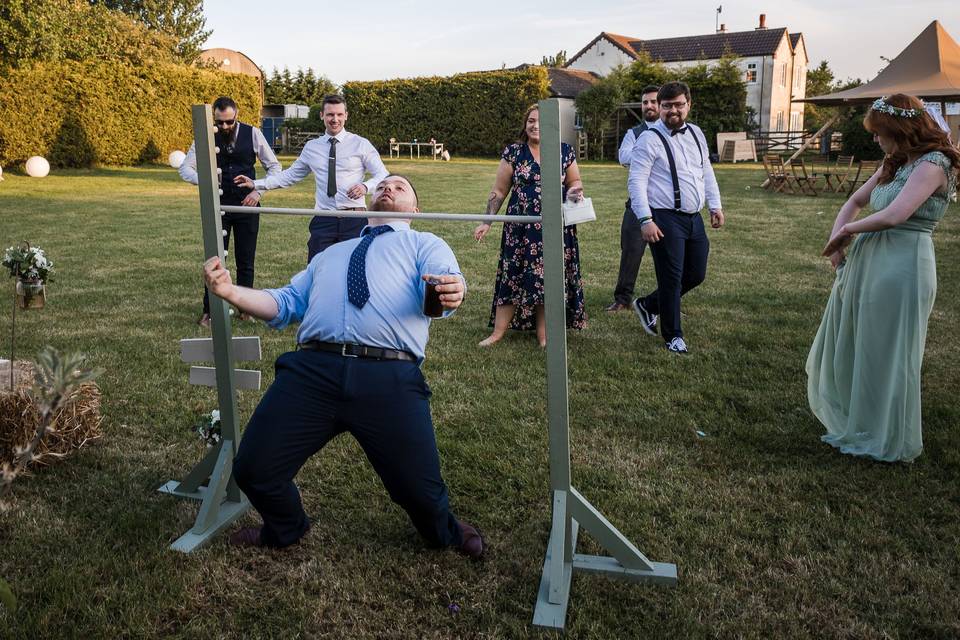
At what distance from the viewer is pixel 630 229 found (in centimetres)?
751

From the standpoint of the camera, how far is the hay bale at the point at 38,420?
356 cm

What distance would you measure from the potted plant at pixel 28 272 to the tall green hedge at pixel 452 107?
29628mm

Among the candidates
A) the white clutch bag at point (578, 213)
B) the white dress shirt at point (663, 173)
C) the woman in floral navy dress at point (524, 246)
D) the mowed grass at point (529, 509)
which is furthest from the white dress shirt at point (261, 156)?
the white clutch bag at point (578, 213)

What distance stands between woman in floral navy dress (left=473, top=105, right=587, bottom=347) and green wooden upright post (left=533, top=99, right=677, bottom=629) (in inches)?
123

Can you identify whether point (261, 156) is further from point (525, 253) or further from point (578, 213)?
point (578, 213)

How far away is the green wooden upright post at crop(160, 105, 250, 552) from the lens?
3.08 meters

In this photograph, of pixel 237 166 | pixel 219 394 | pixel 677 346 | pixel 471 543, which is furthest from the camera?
pixel 237 166

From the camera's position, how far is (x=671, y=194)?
5707mm

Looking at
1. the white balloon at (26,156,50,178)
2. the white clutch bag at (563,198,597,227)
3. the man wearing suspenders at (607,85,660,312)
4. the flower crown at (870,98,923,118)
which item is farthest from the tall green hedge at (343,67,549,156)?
the white clutch bag at (563,198,597,227)

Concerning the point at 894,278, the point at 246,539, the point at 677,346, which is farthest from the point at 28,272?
the point at 894,278

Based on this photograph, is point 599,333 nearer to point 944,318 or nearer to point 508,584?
point 944,318

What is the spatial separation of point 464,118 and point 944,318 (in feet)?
95.7

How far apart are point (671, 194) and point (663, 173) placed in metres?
0.19

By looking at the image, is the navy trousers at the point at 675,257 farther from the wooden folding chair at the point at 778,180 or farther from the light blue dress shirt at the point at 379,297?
the wooden folding chair at the point at 778,180
